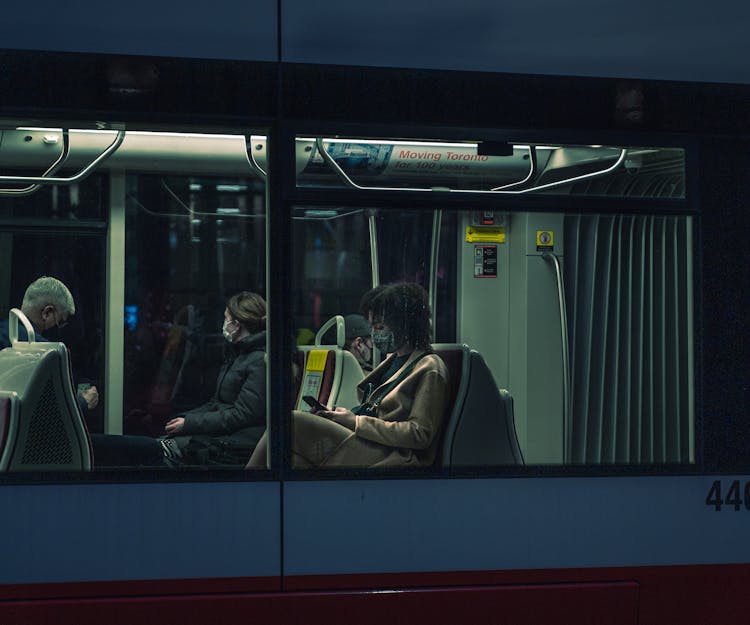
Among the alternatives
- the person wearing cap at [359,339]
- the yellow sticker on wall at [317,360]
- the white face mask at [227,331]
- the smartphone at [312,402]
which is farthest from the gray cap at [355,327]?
the white face mask at [227,331]

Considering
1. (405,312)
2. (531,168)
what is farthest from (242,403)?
(531,168)

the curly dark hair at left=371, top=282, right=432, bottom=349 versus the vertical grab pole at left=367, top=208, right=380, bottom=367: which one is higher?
the vertical grab pole at left=367, top=208, right=380, bottom=367

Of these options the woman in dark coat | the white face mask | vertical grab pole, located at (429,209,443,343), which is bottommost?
the woman in dark coat

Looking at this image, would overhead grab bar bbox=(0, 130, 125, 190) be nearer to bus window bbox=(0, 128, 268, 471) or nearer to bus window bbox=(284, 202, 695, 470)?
bus window bbox=(0, 128, 268, 471)

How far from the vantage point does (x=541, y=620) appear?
3.71 m

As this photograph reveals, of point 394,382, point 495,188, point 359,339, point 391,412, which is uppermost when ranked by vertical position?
point 495,188

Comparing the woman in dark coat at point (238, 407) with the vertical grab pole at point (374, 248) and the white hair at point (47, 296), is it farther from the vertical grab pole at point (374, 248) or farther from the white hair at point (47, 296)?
the white hair at point (47, 296)

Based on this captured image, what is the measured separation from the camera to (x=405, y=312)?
3.72m

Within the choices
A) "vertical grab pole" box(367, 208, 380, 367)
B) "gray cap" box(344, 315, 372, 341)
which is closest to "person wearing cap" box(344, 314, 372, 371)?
"gray cap" box(344, 315, 372, 341)

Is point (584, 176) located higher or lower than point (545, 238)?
higher

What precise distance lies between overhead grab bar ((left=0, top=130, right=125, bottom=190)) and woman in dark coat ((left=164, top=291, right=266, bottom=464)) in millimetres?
647

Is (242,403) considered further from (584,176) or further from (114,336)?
(584,176)

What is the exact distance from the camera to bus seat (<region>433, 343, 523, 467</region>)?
3760 millimetres

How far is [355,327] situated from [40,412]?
3.63 ft
